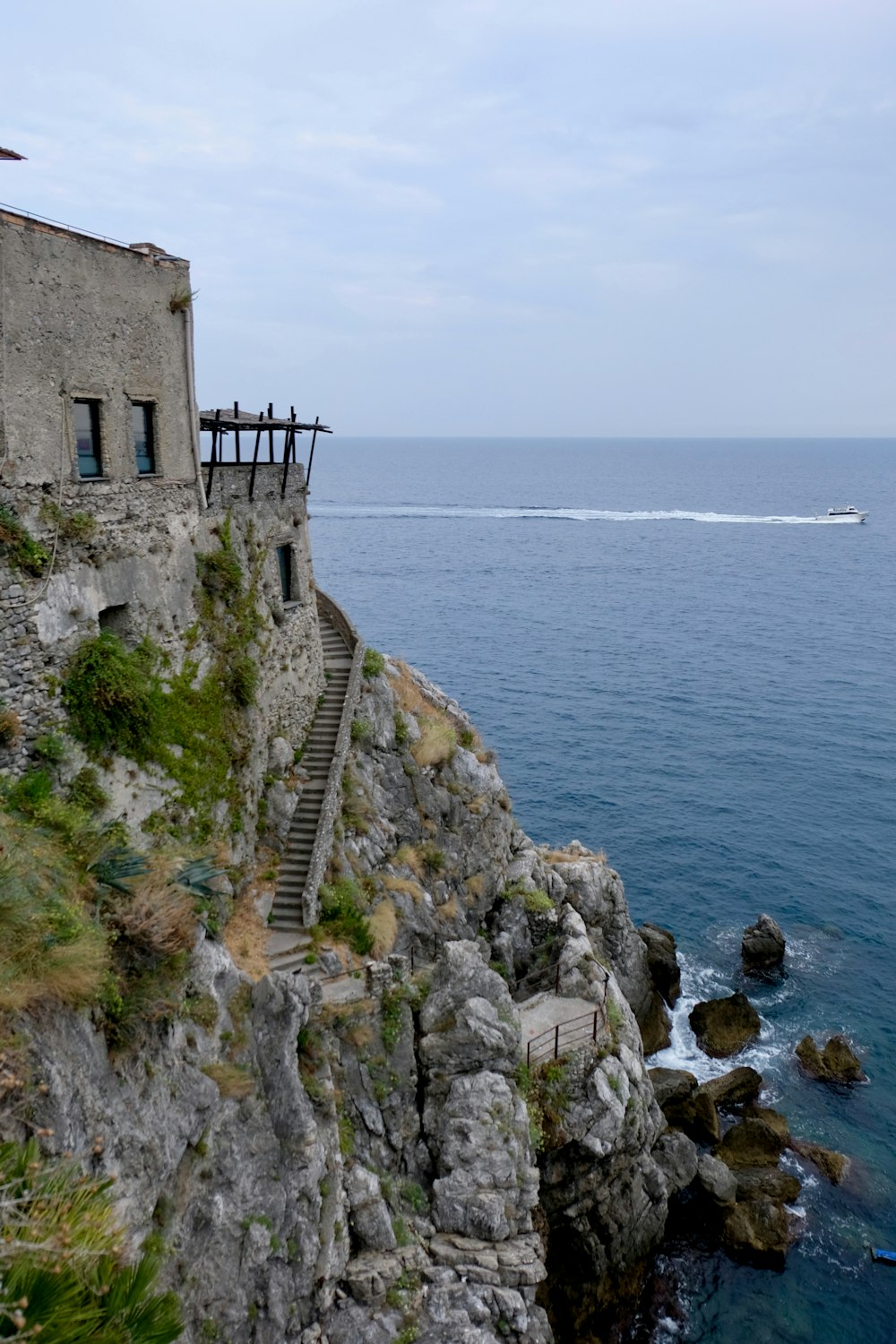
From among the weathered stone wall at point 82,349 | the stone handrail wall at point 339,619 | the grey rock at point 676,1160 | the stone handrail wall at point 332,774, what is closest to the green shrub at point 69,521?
the weathered stone wall at point 82,349

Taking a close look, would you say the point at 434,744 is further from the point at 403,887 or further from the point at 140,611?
the point at 140,611

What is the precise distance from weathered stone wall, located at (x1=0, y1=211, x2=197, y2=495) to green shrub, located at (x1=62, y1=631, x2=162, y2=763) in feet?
11.9

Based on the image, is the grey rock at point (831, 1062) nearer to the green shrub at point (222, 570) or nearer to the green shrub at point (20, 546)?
the green shrub at point (222, 570)

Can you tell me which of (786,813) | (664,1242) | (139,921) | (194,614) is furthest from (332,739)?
(786,813)

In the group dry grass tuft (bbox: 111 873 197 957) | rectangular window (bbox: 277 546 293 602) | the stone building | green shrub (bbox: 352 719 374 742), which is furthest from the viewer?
rectangular window (bbox: 277 546 293 602)

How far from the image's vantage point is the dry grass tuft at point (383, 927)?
25828 millimetres

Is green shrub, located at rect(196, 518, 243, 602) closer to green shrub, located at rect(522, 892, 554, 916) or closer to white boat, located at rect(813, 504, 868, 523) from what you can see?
green shrub, located at rect(522, 892, 554, 916)

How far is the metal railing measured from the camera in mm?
25828

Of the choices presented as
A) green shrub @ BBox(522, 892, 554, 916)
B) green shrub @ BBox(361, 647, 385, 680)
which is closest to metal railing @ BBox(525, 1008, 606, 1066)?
green shrub @ BBox(522, 892, 554, 916)

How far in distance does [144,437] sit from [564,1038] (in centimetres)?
1973

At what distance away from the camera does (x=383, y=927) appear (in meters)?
26.6

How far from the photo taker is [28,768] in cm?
2000

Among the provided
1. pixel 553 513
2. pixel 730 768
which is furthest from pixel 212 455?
pixel 553 513

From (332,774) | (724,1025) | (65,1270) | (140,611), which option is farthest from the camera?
(724,1025)
